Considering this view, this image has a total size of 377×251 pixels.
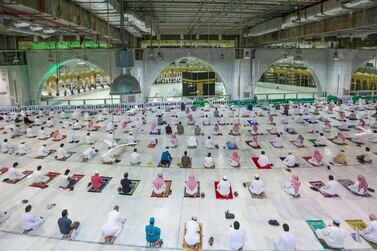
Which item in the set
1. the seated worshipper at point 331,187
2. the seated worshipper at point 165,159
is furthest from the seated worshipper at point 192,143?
the seated worshipper at point 331,187

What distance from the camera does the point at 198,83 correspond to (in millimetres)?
29797

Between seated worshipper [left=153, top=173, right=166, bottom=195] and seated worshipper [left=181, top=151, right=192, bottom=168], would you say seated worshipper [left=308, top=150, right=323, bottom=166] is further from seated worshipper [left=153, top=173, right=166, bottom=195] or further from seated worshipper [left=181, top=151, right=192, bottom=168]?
seated worshipper [left=153, top=173, right=166, bottom=195]

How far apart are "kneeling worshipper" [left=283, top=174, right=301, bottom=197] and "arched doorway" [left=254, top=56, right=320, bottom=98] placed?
27468mm

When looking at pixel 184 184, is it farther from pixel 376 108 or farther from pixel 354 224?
pixel 376 108

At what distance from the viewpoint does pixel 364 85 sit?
105 feet

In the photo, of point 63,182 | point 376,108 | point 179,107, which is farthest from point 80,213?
Answer: point 376,108

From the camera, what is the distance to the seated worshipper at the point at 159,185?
9.12 m

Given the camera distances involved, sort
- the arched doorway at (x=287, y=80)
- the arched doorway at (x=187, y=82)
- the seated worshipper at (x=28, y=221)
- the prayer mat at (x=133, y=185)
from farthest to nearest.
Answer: the arched doorway at (x=287, y=80) < the arched doorway at (x=187, y=82) < the prayer mat at (x=133, y=185) < the seated worshipper at (x=28, y=221)

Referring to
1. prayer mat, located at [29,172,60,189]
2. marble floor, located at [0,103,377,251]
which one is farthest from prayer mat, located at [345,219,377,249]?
prayer mat, located at [29,172,60,189]

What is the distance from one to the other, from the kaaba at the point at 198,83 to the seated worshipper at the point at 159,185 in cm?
2132

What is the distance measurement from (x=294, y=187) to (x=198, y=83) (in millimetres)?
21684

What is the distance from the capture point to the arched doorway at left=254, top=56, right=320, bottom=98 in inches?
1417

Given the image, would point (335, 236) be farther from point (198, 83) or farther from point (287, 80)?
point (287, 80)

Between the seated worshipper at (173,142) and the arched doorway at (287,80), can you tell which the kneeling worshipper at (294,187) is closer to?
the seated worshipper at (173,142)
